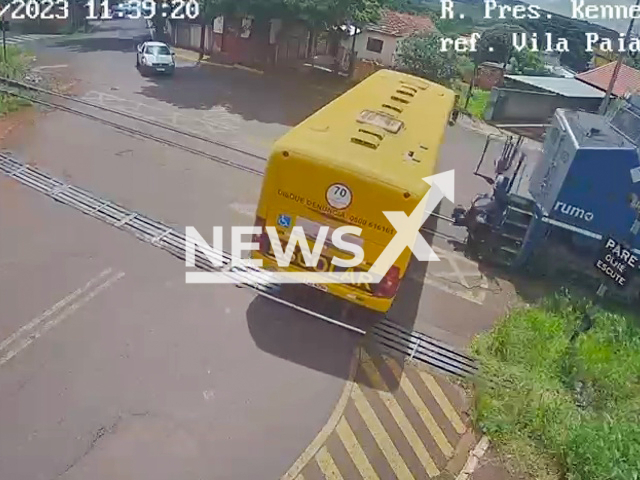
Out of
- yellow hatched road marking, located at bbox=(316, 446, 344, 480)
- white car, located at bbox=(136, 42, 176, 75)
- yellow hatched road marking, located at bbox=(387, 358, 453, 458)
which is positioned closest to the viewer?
yellow hatched road marking, located at bbox=(316, 446, 344, 480)

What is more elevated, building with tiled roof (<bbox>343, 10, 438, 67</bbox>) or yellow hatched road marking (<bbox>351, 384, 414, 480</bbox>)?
building with tiled roof (<bbox>343, 10, 438, 67</bbox>)

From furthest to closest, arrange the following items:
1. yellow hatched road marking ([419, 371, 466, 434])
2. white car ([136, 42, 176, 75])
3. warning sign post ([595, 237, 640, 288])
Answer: white car ([136, 42, 176, 75]) → warning sign post ([595, 237, 640, 288]) → yellow hatched road marking ([419, 371, 466, 434])

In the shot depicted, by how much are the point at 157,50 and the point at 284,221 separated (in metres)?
17.8

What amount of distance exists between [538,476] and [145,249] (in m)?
7.13

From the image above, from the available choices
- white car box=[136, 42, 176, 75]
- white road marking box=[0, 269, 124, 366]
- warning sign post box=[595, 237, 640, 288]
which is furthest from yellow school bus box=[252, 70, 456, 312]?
white car box=[136, 42, 176, 75]

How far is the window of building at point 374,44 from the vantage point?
95.3 ft

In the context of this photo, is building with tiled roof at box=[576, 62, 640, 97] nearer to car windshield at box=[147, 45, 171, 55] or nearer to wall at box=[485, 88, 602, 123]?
wall at box=[485, 88, 602, 123]

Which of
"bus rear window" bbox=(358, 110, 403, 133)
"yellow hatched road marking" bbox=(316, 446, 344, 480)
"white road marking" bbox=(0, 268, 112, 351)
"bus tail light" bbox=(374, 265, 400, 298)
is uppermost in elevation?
"bus rear window" bbox=(358, 110, 403, 133)

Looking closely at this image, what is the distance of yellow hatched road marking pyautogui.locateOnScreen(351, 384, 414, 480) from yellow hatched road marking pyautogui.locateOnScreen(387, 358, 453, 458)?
59cm

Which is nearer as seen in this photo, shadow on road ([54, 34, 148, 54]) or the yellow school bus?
the yellow school bus

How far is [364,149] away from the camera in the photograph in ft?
26.7

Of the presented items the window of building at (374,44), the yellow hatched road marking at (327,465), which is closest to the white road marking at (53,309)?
the yellow hatched road marking at (327,465)

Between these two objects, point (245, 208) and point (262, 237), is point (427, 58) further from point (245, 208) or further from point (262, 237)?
point (262, 237)

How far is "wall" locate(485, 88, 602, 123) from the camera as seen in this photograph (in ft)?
80.4
